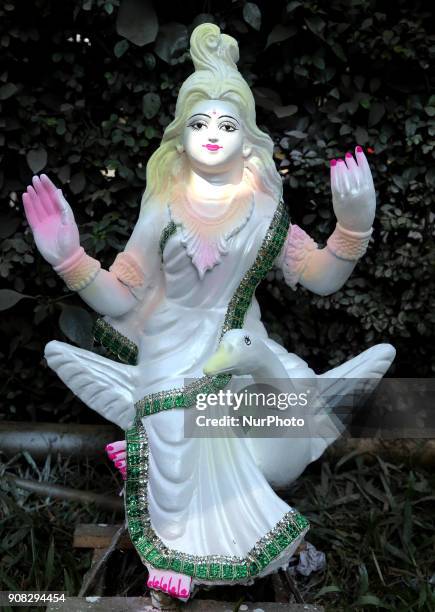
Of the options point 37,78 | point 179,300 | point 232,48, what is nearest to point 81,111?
point 37,78

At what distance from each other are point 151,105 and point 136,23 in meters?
0.32

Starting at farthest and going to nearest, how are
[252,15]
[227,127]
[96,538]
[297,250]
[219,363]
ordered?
1. [252,15]
2. [96,538]
3. [297,250]
4. [227,127]
5. [219,363]

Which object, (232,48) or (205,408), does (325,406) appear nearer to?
(205,408)

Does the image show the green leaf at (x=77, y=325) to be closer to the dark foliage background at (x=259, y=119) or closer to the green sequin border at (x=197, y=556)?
the dark foliage background at (x=259, y=119)

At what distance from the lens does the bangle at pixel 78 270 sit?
79.0 inches

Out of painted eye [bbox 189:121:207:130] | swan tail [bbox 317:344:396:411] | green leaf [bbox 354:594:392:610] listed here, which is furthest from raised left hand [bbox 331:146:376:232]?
green leaf [bbox 354:594:392:610]

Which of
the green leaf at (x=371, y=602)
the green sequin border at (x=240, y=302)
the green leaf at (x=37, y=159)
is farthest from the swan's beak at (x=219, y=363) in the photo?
the green leaf at (x=37, y=159)

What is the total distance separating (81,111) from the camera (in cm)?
304

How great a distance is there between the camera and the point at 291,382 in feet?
6.89

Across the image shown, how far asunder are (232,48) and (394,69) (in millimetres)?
1162

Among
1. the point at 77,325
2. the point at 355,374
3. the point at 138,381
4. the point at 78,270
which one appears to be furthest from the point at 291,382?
the point at 77,325

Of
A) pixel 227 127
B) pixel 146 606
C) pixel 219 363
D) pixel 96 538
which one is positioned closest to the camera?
pixel 219 363

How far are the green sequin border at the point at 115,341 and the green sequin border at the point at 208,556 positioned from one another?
0.82 ft

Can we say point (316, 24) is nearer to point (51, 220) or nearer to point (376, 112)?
point (376, 112)
